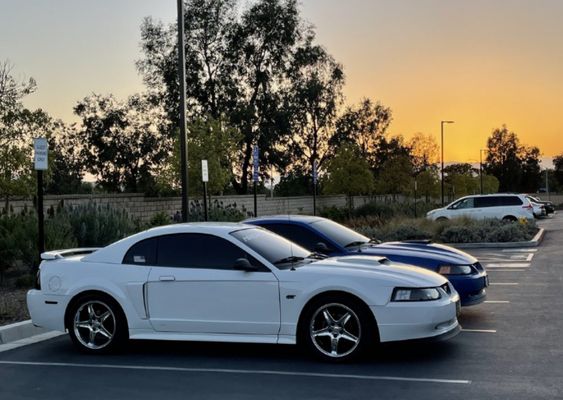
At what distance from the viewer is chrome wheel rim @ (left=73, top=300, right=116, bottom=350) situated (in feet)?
25.9

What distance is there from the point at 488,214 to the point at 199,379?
2675 cm

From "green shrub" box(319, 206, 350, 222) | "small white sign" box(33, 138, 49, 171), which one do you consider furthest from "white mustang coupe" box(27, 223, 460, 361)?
→ "green shrub" box(319, 206, 350, 222)

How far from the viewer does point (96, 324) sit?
7.96 m

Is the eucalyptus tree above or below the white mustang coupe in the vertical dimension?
above


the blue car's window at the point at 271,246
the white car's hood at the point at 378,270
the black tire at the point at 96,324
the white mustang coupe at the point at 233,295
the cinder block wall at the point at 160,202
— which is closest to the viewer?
the white mustang coupe at the point at 233,295

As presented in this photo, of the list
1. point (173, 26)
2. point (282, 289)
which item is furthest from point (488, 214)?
point (282, 289)

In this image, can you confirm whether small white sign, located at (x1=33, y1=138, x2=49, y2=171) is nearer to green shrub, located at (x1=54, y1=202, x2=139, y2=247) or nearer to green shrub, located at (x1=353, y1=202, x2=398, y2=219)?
green shrub, located at (x1=54, y1=202, x2=139, y2=247)

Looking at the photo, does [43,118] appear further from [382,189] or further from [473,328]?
[382,189]

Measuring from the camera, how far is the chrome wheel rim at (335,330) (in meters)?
7.07

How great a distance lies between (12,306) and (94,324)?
333 centimetres

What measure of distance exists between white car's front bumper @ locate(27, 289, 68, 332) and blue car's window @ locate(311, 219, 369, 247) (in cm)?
374

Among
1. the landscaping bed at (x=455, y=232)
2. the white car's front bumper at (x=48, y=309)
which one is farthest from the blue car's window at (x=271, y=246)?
the landscaping bed at (x=455, y=232)

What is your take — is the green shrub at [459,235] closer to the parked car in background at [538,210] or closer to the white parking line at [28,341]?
the white parking line at [28,341]

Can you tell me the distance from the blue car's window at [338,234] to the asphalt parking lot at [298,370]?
2000mm
